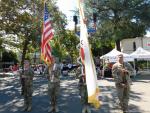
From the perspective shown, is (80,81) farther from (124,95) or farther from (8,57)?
(8,57)

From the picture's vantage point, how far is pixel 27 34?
144ft

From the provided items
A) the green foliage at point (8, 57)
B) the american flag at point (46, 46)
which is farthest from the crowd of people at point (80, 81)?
the green foliage at point (8, 57)

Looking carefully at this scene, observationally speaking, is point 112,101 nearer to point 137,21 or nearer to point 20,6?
point 20,6

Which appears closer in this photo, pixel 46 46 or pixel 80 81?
pixel 80 81

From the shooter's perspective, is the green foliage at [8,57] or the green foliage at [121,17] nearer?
the green foliage at [121,17]

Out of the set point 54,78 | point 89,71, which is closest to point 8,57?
point 54,78

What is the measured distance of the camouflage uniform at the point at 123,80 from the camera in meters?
11.6

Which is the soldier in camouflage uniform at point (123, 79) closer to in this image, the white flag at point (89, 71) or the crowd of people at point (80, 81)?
Result: the crowd of people at point (80, 81)

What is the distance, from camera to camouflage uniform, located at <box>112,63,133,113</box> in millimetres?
11570

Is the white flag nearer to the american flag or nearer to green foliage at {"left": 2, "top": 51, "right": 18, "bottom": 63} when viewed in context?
the american flag

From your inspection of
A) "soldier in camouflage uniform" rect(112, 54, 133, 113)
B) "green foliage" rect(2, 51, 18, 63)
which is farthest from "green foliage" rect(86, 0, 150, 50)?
"green foliage" rect(2, 51, 18, 63)

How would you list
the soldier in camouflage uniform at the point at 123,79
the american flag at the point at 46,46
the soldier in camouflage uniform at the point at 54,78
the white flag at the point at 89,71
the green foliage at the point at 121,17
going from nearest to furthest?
1. the white flag at the point at 89,71
2. the soldier in camouflage uniform at the point at 123,79
3. the american flag at the point at 46,46
4. the soldier in camouflage uniform at the point at 54,78
5. the green foliage at the point at 121,17

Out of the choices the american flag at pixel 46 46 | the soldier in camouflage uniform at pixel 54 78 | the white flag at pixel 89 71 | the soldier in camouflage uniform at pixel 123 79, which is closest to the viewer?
the white flag at pixel 89 71

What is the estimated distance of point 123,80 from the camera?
11664 mm
